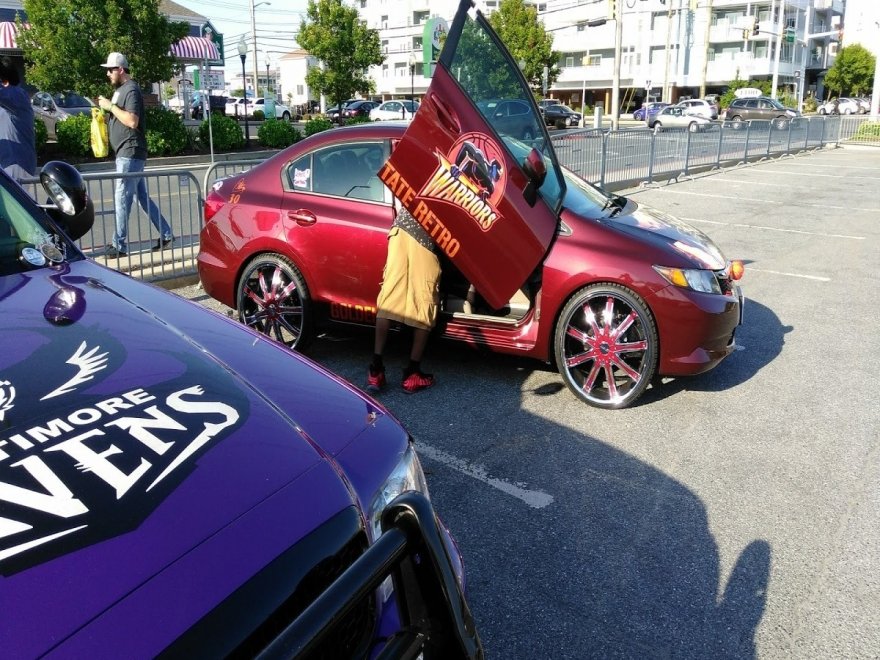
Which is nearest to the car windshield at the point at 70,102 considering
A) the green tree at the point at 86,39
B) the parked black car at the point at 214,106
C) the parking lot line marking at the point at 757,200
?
the green tree at the point at 86,39

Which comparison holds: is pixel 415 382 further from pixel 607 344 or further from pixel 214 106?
pixel 214 106

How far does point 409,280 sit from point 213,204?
1927 millimetres

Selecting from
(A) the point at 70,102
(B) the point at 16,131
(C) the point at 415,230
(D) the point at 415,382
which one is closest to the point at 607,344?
(D) the point at 415,382

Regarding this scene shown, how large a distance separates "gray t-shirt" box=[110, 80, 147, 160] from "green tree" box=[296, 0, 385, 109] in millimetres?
25036

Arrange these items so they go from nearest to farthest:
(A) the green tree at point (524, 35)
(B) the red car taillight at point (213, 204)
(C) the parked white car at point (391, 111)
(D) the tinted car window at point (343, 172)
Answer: (D) the tinted car window at point (343, 172), (B) the red car taillight at point (213, 204), (C) the parked white car at point (391, 111), (A) the green tree at point (524, 35)

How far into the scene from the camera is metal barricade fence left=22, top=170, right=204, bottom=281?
23.6 ft

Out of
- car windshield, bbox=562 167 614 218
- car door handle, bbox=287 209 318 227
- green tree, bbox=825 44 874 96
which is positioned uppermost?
green tree, bbox=825 44 874 96

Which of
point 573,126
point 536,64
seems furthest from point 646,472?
point 536,64

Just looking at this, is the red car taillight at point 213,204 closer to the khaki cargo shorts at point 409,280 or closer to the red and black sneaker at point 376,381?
the khaki cargo shorts at point 409,280

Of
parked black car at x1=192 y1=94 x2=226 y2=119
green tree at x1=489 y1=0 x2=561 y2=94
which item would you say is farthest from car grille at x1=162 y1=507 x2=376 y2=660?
green tree at x1=489 y1=0 x2=561 y2=94

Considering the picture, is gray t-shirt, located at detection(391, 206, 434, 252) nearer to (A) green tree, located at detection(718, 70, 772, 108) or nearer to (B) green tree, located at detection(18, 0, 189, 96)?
(B) green tree, located at detection(18, 0, 189, 96)

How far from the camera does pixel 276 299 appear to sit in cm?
547

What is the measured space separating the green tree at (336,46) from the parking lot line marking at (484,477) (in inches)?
1179

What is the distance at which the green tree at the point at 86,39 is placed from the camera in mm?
20109
